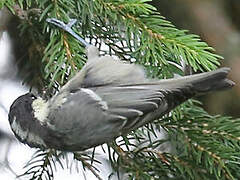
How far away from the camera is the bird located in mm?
911

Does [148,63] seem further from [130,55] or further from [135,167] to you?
[135,167]

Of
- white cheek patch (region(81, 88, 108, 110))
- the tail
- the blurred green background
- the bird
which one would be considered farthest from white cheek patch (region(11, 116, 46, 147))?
the blurred green background

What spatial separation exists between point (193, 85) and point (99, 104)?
5.6 inches

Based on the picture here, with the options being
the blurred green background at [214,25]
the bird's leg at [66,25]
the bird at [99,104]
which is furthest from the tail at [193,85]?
the blurred green background at [214,25]

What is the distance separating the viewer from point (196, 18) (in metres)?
1.96

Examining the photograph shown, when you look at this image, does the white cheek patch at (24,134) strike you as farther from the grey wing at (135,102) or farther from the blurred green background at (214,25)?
the blurred green background at (214,25)

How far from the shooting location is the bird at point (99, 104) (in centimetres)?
91

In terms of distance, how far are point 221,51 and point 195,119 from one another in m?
0.94

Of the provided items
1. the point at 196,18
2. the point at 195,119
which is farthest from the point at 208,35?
the point at 195,119

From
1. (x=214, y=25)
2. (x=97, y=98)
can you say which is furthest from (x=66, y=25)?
(x=214, y=25)

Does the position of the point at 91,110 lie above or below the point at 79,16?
below

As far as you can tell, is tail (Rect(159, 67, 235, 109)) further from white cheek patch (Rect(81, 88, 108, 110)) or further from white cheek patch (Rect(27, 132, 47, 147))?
white cheek patch (Rect(27, 132, 47, 147))

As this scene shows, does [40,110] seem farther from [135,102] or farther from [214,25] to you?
[214,25]

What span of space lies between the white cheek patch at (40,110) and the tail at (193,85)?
19 cm
